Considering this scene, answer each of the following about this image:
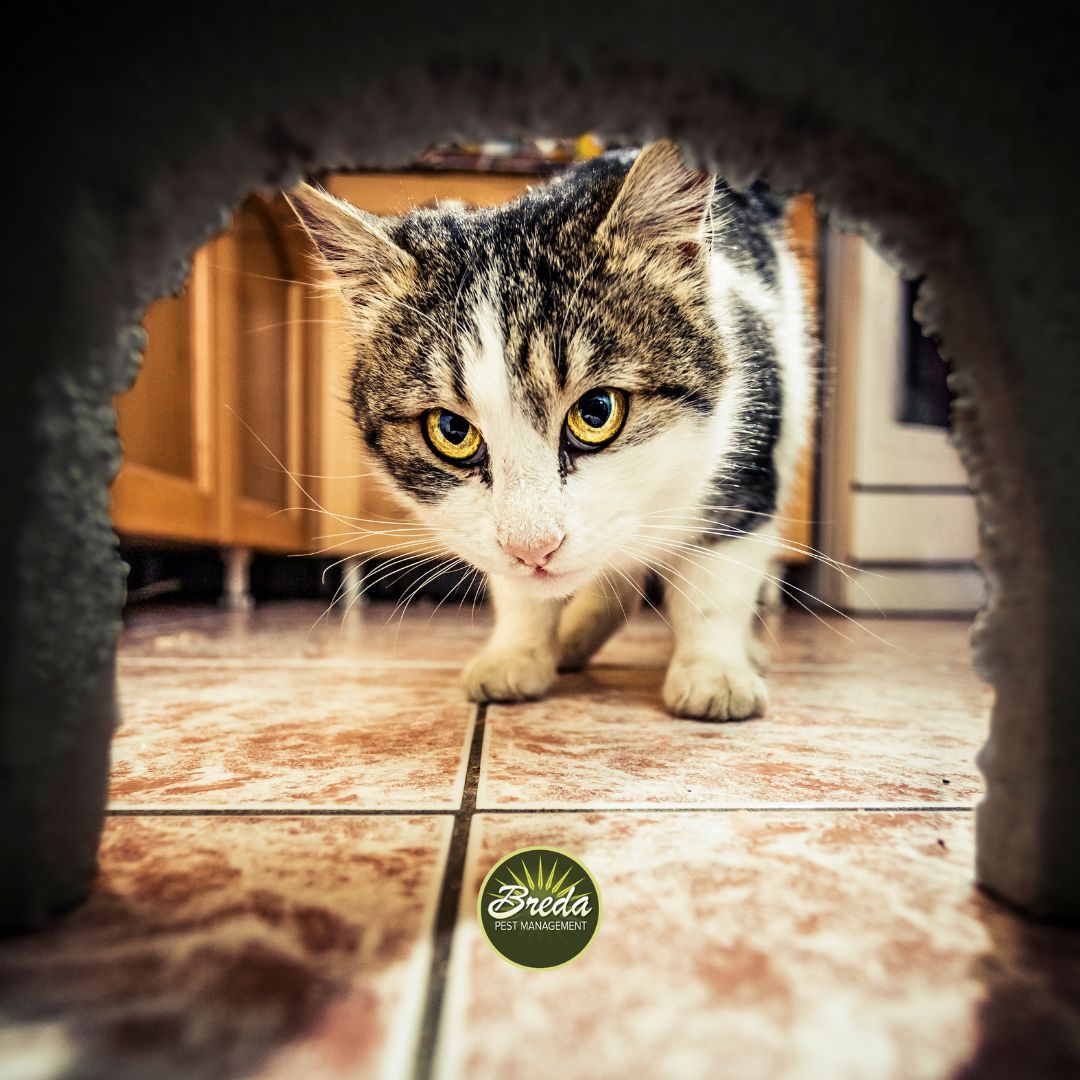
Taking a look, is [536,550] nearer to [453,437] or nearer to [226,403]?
[453,437]

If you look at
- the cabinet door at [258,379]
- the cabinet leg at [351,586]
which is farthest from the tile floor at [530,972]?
the cabinet leg at [351,586]

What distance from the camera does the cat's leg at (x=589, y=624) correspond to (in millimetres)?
1325

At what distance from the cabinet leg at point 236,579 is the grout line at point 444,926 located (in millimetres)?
1958

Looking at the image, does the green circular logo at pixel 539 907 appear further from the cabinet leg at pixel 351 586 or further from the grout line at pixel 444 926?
the cabinet leg at pixel 351 586

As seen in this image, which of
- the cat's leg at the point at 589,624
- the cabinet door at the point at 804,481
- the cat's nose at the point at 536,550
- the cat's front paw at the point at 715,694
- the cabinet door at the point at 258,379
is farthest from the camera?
the cabinet door at the point at 804,481

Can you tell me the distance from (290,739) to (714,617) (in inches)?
22.7

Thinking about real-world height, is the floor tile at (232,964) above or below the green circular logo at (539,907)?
below

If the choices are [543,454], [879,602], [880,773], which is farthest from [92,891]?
[879,602]

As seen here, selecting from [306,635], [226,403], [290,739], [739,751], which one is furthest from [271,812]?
[226,403]

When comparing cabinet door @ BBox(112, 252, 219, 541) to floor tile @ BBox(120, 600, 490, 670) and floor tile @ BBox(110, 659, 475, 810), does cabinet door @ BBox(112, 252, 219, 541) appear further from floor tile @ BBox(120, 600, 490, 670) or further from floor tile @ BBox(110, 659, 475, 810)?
floor tile @ BBox(110, 659, 475, 810)

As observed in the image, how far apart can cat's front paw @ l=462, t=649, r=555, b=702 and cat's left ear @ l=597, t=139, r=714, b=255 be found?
569mm

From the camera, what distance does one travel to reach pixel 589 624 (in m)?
1.34

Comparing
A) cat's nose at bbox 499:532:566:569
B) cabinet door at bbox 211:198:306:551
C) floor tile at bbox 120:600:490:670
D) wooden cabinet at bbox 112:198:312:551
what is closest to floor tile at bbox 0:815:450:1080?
cat's nose at bbox 499:532:566:569

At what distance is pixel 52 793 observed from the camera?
0.44 m
